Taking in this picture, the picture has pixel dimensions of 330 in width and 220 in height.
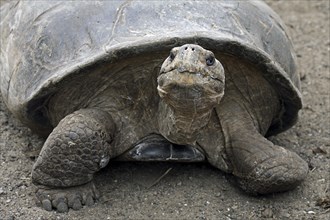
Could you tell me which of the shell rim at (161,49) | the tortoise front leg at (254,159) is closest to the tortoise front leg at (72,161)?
the shell rim at (161,49)

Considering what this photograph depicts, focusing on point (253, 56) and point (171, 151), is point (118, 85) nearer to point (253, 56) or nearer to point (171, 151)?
point (171, 151)

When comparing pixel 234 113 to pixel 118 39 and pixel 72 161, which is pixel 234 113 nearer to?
pixel 118 39

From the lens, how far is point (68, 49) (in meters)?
→ 4.21

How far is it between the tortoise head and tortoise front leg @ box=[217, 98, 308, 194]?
0.62 meters

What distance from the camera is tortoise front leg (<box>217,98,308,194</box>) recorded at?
4199 mm

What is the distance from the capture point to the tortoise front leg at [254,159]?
13.8 ft

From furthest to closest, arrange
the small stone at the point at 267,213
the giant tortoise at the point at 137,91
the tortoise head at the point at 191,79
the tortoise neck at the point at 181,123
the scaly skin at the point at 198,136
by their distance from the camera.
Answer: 1. the small stone at the point at 267,213
2. the giant tortoise at the point at 137,91
3. the tortoise neck at the point at 181,123
4. the scaly skin at the point at 198,136
5. the tortoise head at the point at 191,79

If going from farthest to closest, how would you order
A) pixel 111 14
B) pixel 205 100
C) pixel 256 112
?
pixel 256 112 → pixel 111 14 → pixel 205 100

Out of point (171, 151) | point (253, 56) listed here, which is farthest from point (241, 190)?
point (253, 56)

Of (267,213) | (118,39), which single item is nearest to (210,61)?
(118,39)

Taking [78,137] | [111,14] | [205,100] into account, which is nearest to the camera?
[205,100]

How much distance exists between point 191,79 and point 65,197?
1.07 metres

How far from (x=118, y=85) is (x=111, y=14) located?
404 mm

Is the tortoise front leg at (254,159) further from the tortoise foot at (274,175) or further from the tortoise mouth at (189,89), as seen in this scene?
the tortoise mouth at (189,89)
